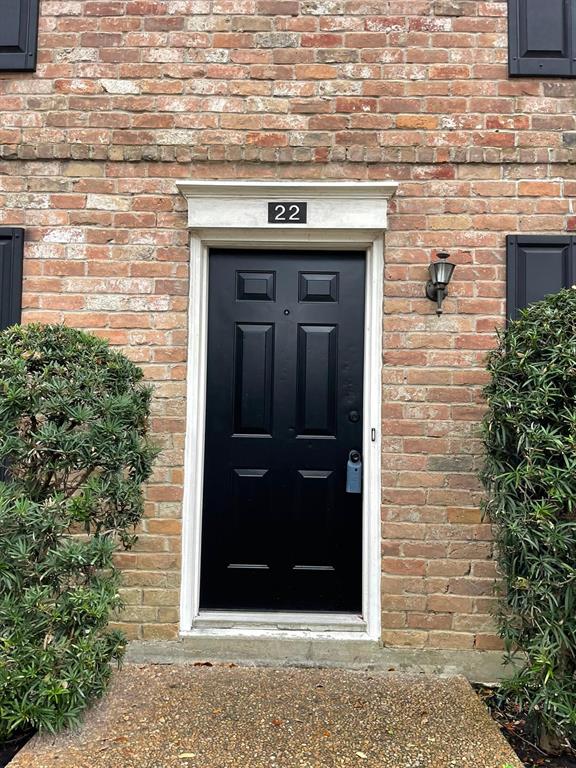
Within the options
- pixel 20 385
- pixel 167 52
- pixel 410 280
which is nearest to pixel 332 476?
pixel 410 280

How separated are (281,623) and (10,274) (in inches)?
100

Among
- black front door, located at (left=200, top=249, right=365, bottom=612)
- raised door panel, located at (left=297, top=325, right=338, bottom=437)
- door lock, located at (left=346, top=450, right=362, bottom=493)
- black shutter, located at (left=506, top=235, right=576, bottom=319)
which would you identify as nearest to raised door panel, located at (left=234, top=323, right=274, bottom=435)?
black front door, located at (left=200, top=249, right=365, bottom=612)

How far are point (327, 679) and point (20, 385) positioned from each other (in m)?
2.10

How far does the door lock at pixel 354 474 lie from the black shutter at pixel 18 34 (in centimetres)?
→ 296

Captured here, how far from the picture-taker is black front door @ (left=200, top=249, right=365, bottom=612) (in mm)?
3178

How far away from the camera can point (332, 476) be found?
10.4 feet

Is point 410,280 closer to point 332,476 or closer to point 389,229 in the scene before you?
point 389,229

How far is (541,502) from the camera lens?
7.29ft

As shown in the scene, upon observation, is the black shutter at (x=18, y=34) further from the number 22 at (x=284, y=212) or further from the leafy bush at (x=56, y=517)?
the leafy bush at (x=56, y=517)

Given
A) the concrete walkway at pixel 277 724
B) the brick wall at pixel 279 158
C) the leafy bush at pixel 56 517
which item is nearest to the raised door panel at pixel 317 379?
the brick wall at pixel 279 158

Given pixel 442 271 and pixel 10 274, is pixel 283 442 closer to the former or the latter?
pixel 442 271

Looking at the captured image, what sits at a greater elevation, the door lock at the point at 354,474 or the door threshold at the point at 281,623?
the door lock at the point at 354,474

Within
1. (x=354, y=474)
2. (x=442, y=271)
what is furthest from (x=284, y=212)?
(x=354, y=474)

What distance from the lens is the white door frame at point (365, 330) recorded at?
118 inches
